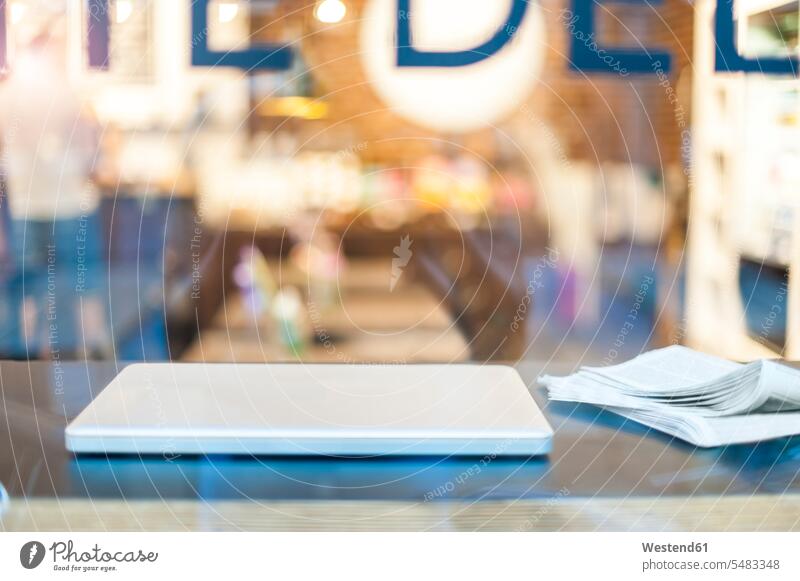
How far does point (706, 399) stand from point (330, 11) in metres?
3.86

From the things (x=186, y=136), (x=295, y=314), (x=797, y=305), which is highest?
(x=186, y=136)

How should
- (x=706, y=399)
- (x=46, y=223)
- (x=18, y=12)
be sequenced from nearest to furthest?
(x=706, y=399)
(x=18, y=12)
(x=46, y=223)

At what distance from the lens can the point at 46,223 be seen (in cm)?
297

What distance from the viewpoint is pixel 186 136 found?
3848 millimetres

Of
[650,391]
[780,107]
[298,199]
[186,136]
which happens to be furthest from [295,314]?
[650,391]

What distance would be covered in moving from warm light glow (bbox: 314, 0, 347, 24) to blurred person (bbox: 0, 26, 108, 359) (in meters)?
1.12

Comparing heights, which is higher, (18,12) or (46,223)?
(18,12)

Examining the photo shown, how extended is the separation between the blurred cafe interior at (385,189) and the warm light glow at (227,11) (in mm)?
56

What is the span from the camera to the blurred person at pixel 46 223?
277cm

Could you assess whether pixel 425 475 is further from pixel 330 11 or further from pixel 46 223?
pixel 330 11

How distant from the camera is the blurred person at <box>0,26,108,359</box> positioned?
9.07ft

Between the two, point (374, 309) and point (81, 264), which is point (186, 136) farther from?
point (374, 309)
